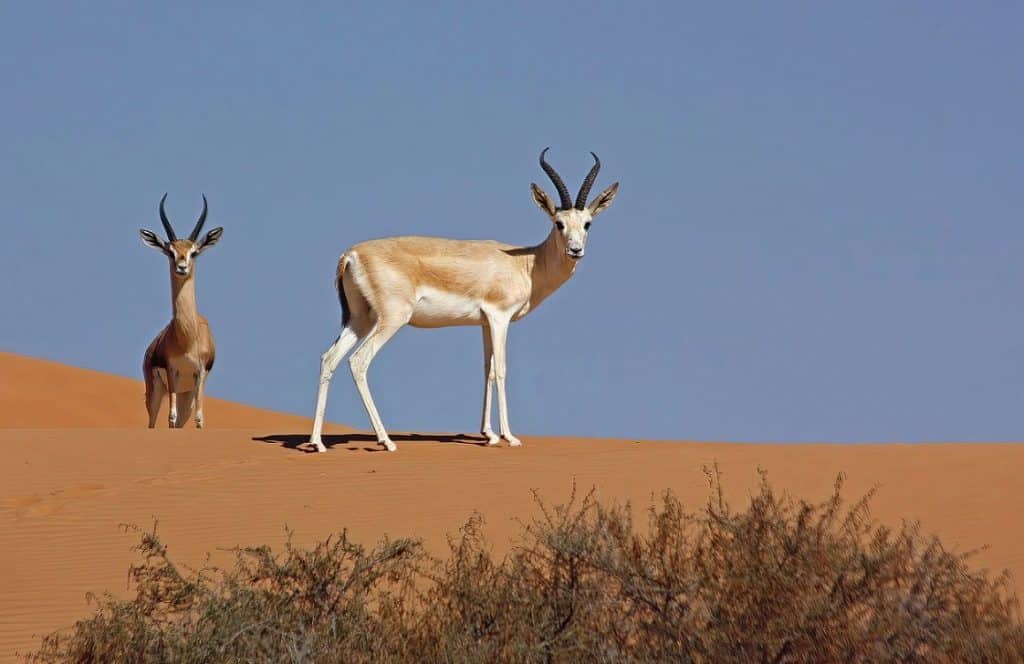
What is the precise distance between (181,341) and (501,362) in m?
6.28

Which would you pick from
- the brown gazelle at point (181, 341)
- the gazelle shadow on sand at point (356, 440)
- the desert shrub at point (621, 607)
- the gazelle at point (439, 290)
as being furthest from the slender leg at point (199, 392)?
the desert shrub at point (621, 607)

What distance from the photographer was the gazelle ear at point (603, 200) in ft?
63.3

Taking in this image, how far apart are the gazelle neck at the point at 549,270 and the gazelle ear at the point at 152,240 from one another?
250 inches

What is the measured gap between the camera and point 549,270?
18.9m

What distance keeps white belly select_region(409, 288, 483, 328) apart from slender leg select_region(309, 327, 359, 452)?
2.34 feet

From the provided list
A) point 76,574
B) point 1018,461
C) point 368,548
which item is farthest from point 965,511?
point 76,574

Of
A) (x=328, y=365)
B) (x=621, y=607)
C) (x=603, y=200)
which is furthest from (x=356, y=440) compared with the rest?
(x=621, y=607)

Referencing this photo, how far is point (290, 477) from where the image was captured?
16.8m

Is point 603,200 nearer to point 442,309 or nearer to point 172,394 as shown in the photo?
point 442,309

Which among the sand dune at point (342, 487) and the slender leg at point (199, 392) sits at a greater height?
the slender leg at point (199, 392)

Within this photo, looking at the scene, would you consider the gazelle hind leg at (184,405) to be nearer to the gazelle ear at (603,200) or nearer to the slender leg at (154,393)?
the slender leg at (154,393)

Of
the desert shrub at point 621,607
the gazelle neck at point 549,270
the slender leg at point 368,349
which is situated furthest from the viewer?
the gazelle neck at point 549,270

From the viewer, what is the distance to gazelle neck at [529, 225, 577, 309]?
61.9ft

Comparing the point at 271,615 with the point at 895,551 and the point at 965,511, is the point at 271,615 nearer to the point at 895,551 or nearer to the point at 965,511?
the point at 895,551
